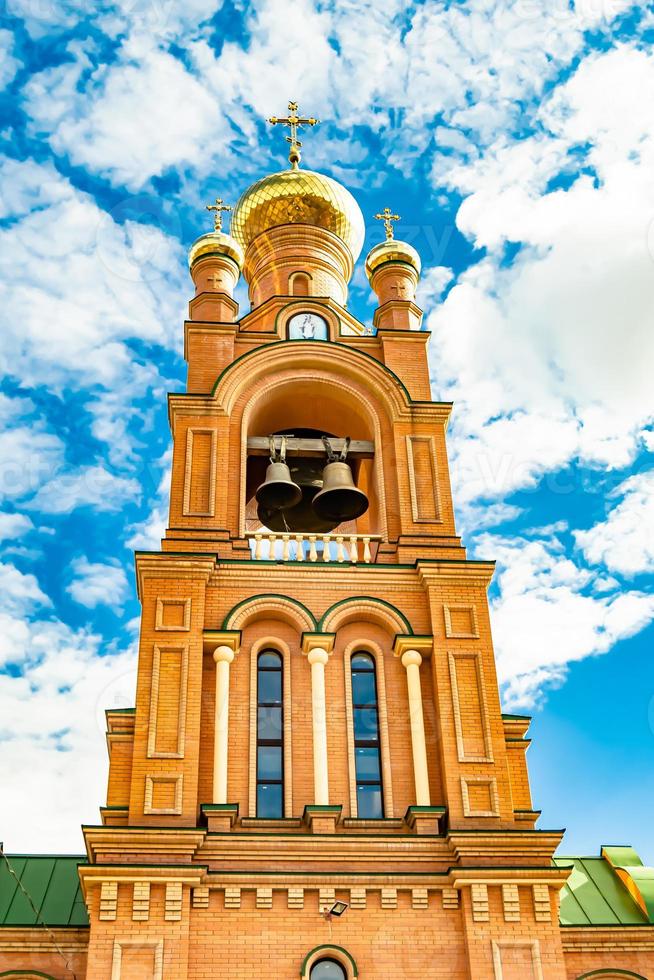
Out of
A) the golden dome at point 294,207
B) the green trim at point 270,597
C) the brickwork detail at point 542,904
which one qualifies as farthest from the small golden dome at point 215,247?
the brickwork detail at point 542,904

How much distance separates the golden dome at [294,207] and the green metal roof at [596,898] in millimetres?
10594

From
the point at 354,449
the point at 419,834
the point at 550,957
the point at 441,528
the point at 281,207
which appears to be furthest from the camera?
the point at 281,207

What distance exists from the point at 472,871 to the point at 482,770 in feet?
4.11

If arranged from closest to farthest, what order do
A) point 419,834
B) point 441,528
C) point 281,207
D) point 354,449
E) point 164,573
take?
1. point 419,834
2. point 164,573
3. point 441,528
4. point 354,449
5. point 281,207

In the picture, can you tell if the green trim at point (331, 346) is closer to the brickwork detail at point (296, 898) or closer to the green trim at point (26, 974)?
the brickwork detail at point (296, 898)

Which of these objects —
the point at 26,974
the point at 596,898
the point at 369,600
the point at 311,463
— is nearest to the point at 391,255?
the point at 311,463

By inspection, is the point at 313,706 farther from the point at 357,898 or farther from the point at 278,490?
the point at 278,490

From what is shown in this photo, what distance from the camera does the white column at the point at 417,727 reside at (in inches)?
498

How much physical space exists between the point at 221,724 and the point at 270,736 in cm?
61

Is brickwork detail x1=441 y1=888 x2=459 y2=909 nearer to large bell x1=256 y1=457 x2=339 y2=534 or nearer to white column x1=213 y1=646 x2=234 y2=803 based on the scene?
white column x1=213 y1=646 x2=234 y2=803

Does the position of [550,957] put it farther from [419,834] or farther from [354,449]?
[354,449]

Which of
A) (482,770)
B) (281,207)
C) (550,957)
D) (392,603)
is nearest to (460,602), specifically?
(392,603)

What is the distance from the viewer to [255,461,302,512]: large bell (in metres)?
15.0

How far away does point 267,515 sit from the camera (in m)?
15.9
